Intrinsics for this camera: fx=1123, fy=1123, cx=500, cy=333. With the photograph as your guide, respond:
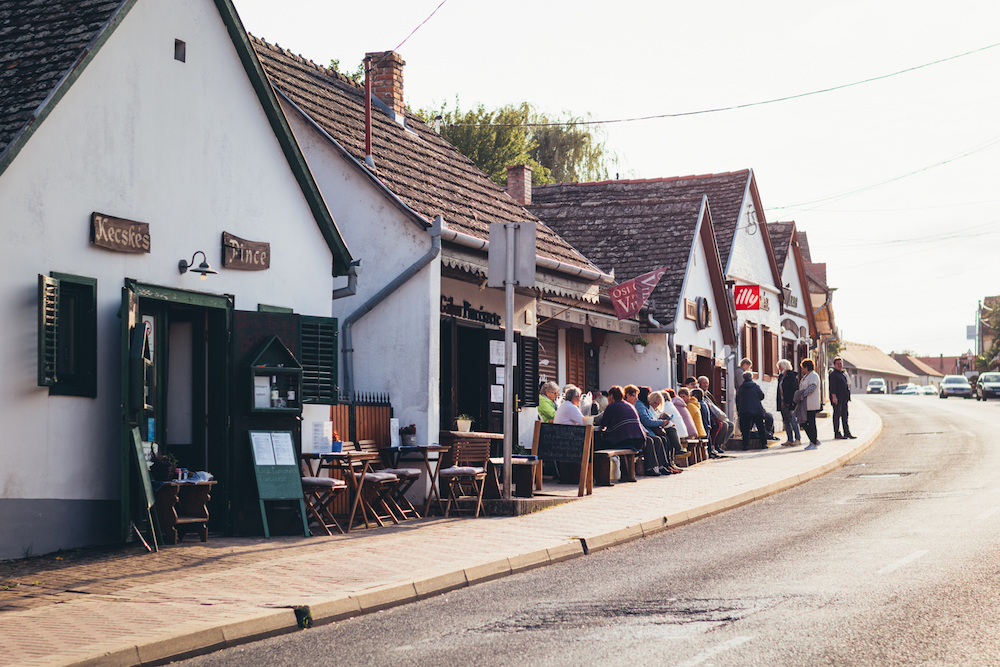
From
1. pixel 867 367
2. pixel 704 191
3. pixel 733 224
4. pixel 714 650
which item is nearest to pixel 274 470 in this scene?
pixel 714 650

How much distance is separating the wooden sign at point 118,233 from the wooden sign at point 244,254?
3.92ft

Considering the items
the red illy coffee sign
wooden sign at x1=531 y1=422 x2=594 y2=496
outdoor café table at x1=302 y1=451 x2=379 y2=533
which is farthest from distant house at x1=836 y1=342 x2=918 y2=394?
outdoor café table at x1=302 y1=451 x2=379 y2=533

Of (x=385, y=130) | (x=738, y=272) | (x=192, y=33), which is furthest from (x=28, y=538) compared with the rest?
(x=738, y=272)

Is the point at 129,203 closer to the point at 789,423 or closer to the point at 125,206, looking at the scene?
the point at 125,206

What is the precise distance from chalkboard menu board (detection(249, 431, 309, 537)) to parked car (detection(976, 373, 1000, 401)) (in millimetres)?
62116

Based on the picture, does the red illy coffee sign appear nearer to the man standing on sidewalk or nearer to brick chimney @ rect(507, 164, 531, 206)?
the man standing on sidewalk

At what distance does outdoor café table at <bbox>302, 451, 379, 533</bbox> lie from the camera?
41.3 feet

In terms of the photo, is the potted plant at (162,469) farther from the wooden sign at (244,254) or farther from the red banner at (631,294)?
the red banner at (631,294)

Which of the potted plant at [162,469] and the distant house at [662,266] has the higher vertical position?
the distant house at [662,266]

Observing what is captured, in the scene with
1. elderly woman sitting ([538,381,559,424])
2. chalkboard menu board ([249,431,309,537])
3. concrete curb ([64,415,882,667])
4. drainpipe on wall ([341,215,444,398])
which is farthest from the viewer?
elderly woman sitting ([538,381,559,424])

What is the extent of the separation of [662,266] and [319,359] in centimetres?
1615

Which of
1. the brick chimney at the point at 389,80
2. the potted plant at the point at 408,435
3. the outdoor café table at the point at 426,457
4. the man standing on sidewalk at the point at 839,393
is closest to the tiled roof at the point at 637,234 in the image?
the man standing on sidewalk at the point at 839,393

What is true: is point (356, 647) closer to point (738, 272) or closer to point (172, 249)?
point (172, 249)

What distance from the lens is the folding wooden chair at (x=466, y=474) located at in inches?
554
